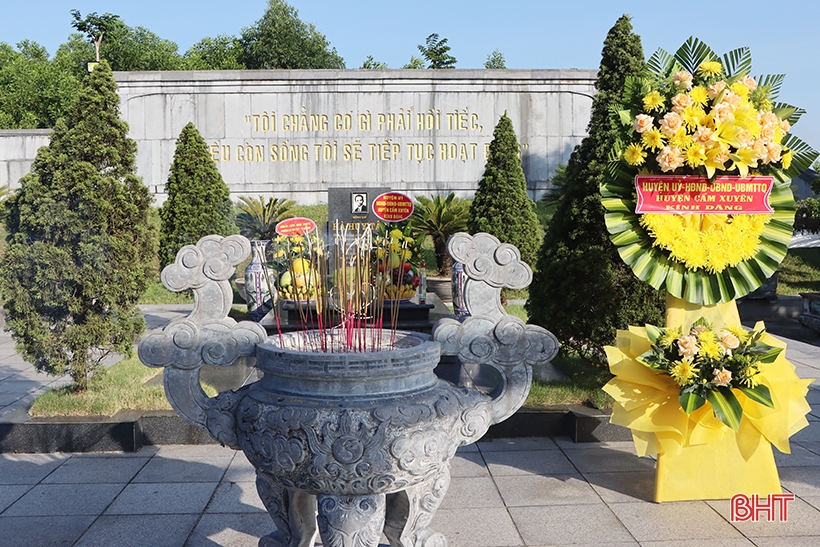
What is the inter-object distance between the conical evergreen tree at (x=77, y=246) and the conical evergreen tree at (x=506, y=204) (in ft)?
Result: 25.2

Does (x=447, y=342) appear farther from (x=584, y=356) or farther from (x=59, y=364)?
(x=59, y=364)

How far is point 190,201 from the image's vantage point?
13625 mm

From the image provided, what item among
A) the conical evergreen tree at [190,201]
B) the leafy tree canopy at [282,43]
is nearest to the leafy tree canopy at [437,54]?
the leafy tree canopy at [282,43]

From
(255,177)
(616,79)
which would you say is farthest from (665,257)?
(255,177)

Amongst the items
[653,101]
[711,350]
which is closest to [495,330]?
[711,350]

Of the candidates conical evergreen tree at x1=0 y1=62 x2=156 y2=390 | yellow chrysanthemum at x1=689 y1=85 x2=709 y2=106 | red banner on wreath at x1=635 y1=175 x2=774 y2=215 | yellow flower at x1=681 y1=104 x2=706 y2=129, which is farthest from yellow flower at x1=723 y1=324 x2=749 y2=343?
conical evergreen tree at x1=0 y1=62 x2=156 y2=390

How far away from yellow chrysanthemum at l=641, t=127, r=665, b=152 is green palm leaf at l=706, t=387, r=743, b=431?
1307mm

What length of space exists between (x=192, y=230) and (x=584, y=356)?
953cm

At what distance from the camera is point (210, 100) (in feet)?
62.6

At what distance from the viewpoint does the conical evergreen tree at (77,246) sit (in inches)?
215

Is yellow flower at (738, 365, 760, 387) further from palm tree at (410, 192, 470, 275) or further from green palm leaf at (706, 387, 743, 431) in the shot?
palm tree at (410, 192, 470, 275)

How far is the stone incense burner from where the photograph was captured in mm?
2521

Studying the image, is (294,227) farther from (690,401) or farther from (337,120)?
(337,120)

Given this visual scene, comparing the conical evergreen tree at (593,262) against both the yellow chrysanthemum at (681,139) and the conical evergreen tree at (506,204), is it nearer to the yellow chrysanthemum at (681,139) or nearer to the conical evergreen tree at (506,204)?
the yellow chrysanthemum at (681,139)
